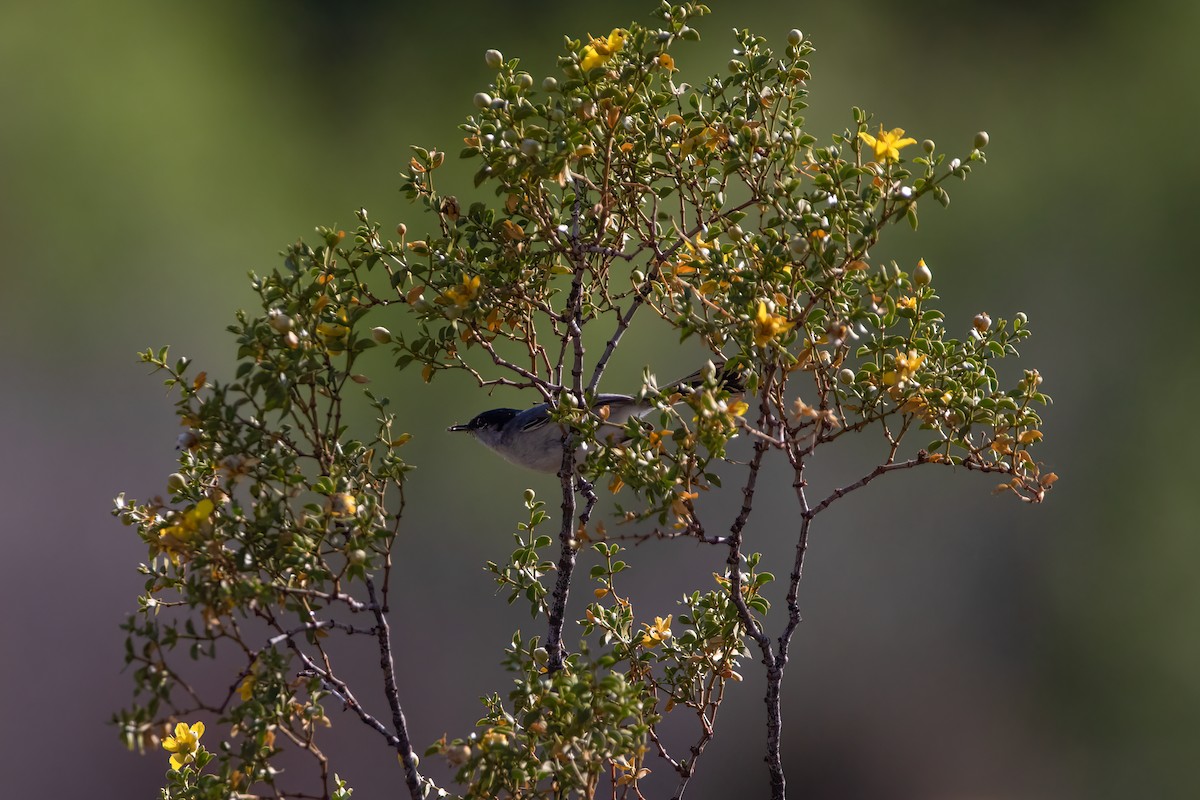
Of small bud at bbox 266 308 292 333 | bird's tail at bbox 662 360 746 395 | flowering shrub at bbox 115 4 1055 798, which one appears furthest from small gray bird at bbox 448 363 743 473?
small bud at bbox 266 308 292 333

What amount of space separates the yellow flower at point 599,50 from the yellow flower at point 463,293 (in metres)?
0.25

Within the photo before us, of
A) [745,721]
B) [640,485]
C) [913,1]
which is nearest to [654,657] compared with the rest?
[640,485]

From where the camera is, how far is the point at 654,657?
4.30 feet

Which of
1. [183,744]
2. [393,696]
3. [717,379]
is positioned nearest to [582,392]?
[717,379]

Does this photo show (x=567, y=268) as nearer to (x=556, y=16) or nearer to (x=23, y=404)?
(x=23, y=404)

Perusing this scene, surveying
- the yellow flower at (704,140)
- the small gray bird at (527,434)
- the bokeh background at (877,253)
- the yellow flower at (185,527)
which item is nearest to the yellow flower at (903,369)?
the yellow flower at (704,140)

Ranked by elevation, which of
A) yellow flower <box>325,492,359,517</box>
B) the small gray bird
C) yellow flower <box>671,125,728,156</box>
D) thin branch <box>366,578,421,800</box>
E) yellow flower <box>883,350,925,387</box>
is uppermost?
the small gray bird

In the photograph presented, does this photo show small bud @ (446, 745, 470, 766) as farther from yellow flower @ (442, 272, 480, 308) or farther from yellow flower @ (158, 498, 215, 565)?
yellow flower @ (442, 272, 480, 308)

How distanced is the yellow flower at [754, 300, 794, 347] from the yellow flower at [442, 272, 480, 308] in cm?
31

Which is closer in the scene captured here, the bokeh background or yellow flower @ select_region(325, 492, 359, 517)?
yellow flower @ select_region(325, 492, 359, 517)

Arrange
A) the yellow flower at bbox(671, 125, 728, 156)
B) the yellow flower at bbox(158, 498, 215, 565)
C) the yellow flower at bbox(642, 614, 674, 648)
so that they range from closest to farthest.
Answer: the yellow flower at bbox(158, 498, 215, 565)
the yellow flower at bbox(671, 125, 728, 156)
the yellow flower at bbox(642, 614, 674, 648)

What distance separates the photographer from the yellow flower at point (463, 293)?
110cm

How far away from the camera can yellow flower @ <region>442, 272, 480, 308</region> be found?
1.10 meters

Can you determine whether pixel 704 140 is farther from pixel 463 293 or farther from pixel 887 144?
pixel 463 293
